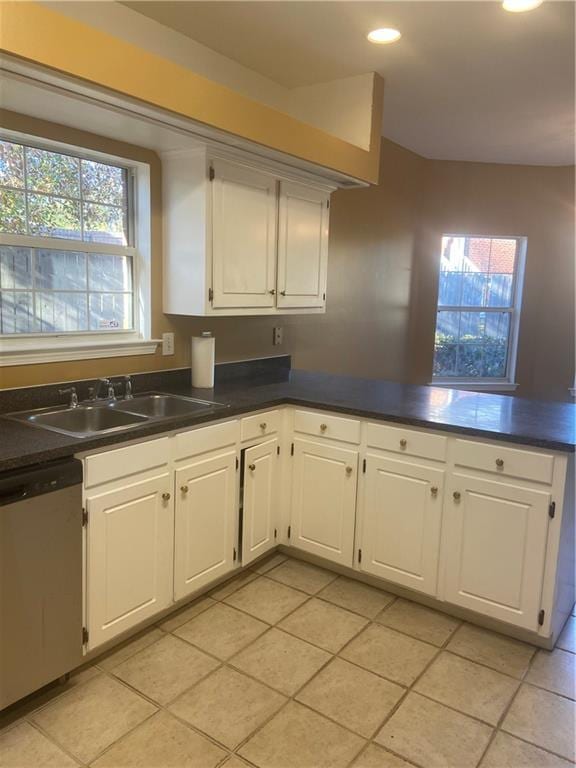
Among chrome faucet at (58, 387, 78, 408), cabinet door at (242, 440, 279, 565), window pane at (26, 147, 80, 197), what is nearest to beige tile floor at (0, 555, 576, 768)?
cabinet door at (242, 440, 279, 565)

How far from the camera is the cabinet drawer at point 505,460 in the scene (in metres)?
2.28

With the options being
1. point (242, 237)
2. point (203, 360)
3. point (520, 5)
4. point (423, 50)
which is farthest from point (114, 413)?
point (520, 5)

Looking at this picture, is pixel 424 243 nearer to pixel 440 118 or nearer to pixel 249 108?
pixel 440 118

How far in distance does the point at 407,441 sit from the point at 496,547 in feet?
1.87

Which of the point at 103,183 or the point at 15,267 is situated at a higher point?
the point at 103,183

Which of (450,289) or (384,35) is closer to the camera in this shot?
(384,35)

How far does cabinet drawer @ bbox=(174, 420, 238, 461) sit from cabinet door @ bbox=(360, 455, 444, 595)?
662 mm

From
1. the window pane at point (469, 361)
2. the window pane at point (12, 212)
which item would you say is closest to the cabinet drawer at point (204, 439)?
the window pane at point (12, 212)

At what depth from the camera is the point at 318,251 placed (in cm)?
343

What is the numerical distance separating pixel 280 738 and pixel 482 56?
9.87 ft

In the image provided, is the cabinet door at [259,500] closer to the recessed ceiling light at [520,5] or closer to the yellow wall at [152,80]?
the yellow wall at [152,80]

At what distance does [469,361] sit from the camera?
542 centimetres

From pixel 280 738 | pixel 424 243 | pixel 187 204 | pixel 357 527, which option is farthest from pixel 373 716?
pixel 424 243

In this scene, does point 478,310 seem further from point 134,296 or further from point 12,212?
point 12,212
